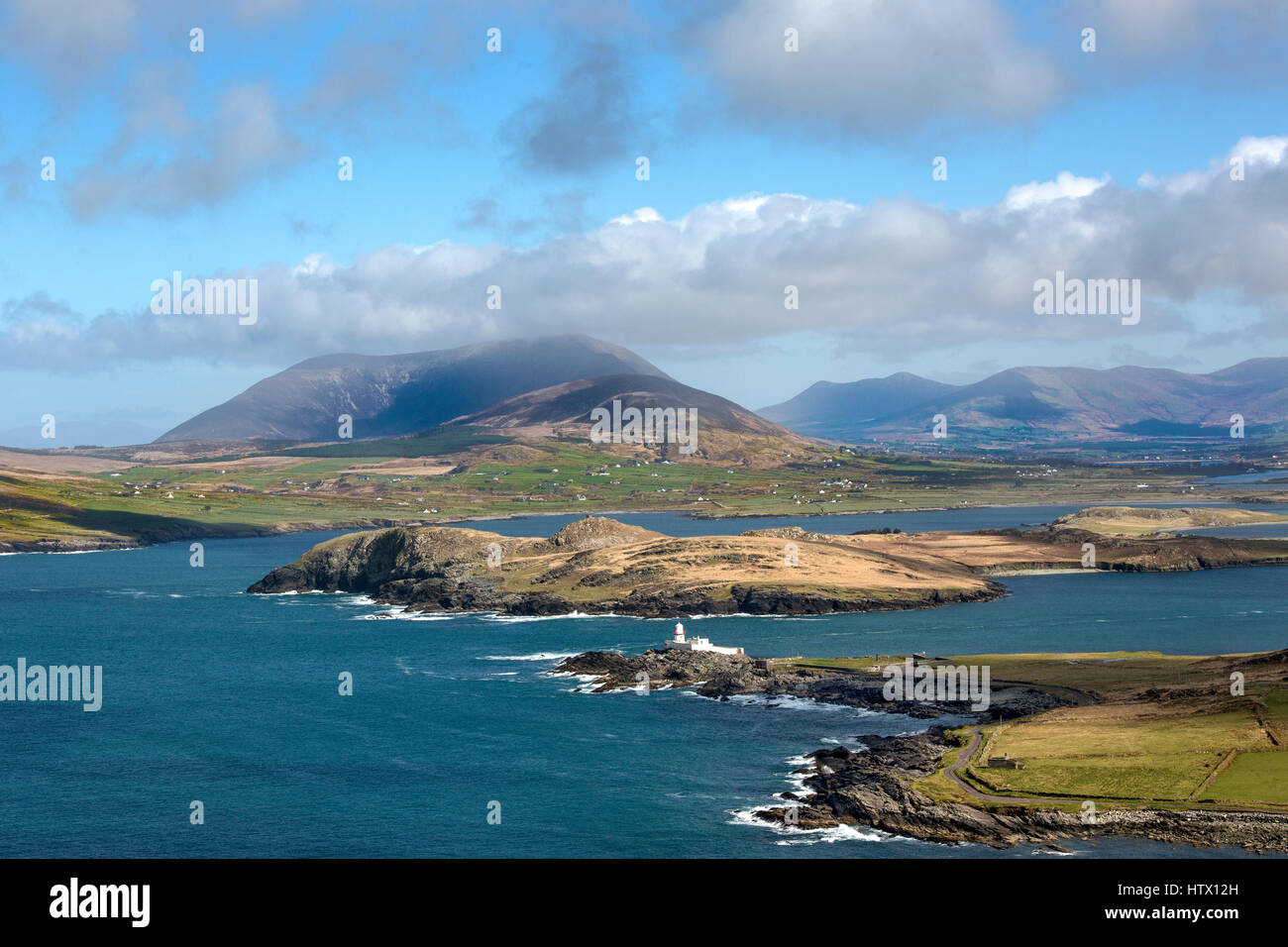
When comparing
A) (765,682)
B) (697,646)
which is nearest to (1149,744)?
(765,682)

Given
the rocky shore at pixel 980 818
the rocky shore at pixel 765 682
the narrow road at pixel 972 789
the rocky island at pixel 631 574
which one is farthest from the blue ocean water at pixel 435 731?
the rocky island at pixel 631 574

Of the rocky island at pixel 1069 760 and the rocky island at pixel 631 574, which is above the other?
the rocky island at pixel 631 574

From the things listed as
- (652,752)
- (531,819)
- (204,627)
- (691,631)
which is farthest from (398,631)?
(531,819)

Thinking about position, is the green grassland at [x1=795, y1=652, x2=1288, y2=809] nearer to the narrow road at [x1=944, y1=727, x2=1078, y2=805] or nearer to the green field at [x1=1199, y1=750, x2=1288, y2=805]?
the green field at [x1=1199, y1=750, x2=1288, y2=805]

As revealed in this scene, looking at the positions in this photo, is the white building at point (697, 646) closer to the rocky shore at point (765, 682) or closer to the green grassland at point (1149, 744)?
the rocky shore at point (765, 682)

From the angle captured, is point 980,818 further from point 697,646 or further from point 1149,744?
point 697,646

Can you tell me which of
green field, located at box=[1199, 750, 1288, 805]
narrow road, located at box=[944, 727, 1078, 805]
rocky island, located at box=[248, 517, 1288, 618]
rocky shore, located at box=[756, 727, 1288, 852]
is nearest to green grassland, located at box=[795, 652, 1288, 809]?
green field, located at box=[1199, 750, 1288, 805]
